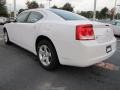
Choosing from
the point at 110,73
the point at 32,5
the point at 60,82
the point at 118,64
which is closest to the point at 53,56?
the point at 60,82

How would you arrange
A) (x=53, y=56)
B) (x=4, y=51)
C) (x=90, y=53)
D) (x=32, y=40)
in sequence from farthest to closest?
(x=4, y=51)
(x=32, y=40)
(x=53, y=56)
(x=90, y=53)

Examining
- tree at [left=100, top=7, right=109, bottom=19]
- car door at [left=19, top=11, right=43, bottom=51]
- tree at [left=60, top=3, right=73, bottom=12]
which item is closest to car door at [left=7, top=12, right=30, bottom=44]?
car door at [left=19, top=11, right=43, bottom=51]

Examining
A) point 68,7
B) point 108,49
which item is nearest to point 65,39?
point 108,49

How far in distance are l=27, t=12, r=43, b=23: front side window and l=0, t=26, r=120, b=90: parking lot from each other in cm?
115

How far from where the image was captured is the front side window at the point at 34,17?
5.12m

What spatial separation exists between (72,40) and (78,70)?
119 centimetres

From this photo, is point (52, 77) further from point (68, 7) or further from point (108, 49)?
point (68, 7)

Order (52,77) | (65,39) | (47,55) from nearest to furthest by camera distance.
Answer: (65,39) → (52,77) → (47,55)

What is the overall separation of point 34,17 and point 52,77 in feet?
6.32

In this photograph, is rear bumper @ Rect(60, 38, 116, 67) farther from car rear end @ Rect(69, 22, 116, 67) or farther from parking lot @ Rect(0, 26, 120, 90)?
parking lot @ Rect(0, 26, 120, 90)

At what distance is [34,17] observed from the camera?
5352mm

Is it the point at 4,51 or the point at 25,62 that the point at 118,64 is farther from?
the point at 4,51

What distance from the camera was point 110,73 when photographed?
183 inches

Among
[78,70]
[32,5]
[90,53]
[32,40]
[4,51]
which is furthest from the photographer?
[32,5]
